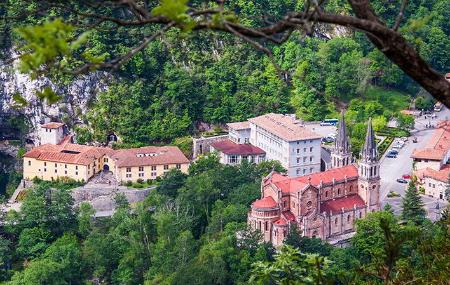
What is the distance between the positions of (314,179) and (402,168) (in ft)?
24.8

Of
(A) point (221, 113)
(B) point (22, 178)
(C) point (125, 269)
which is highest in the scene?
(A) point (221, 113)

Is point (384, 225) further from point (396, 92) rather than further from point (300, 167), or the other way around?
point (396, 92)

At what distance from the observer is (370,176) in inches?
1278

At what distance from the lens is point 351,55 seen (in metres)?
46.7

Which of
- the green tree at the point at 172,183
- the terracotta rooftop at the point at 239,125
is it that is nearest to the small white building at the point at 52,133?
the green tree at the point at 172,183

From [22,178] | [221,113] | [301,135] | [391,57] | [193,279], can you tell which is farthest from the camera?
[221,113]

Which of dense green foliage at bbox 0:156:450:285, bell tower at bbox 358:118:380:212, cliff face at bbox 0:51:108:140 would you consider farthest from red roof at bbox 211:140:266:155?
cliff face at bbox 0:51:108:140

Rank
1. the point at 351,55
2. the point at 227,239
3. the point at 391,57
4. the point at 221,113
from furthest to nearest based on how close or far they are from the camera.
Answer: the point at 351,55
the point at 221,113
the point at 227,239
the point at 391,57

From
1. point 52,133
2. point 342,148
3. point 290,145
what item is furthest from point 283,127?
point 52,133

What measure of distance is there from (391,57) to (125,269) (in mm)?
25985

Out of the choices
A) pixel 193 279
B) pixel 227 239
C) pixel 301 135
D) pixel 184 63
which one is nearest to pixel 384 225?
pixel 193 279

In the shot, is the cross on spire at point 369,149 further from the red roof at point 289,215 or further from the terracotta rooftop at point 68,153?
the terracotta rooftop at point 68,153

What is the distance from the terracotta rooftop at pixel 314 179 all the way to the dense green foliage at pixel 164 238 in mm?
1466

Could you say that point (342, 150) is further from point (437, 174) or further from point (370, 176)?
point (437, 174)
